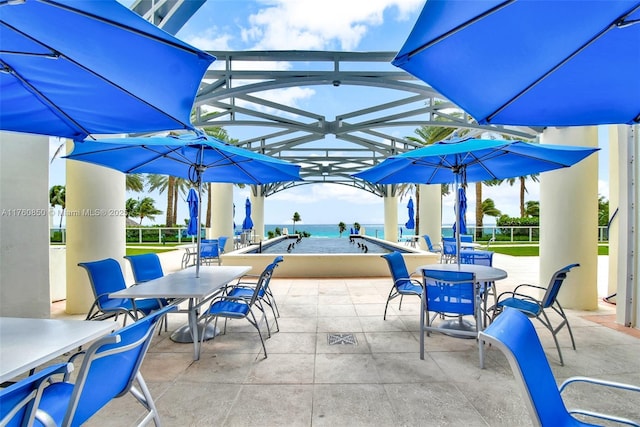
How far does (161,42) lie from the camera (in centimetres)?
170

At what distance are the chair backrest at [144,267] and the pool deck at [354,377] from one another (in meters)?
0.73

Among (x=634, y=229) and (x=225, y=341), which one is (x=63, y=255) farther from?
(x=634, y=229)

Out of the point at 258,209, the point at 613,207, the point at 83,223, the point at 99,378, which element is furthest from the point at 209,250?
the point at 258,209

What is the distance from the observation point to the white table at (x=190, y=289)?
2875mm

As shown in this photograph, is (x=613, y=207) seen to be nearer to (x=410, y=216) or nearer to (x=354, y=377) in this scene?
(x=354, y=377)

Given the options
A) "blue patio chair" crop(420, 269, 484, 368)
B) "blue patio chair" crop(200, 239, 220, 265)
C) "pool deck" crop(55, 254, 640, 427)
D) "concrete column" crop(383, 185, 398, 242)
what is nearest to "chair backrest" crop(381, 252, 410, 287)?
"pool deck" crop(55, 254, 640, 427)

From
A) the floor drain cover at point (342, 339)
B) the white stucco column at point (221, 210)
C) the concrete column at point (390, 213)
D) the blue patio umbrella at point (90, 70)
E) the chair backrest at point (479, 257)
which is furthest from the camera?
the concrete column at point (390, 213)

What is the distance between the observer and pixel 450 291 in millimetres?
3174

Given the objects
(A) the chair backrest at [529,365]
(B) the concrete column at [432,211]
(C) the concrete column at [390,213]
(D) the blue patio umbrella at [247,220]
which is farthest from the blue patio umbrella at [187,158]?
(C) the concrete column at [390,213]

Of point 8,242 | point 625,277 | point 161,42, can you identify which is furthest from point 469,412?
point 8,242

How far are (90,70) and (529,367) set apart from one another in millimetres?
2916

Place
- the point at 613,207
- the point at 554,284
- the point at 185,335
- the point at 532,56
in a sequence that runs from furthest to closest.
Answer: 1. the point at 613,207
2. the point at 185,335
3. the point at 554,284
4. the point at 532,56

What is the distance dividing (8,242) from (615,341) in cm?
729

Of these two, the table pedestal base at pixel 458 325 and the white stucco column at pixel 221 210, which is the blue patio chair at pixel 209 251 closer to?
the white stucco column at pixel 221 210
